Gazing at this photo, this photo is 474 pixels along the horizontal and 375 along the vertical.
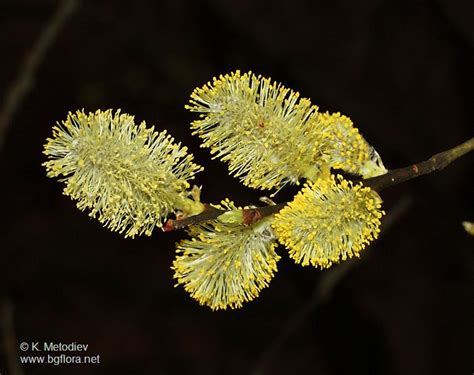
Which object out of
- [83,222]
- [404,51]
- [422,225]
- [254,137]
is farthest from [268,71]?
[254,137]

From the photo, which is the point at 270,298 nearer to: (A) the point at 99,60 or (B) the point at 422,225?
(B) the point at 422,225

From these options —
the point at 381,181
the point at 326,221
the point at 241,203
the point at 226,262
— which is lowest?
the point at 226,262

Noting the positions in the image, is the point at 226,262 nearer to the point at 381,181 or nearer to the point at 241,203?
the point at 381,181

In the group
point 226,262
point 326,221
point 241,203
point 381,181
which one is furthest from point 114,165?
point 241,203

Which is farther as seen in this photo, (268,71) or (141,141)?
(268,71)

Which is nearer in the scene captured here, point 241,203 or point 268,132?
point 268,132
